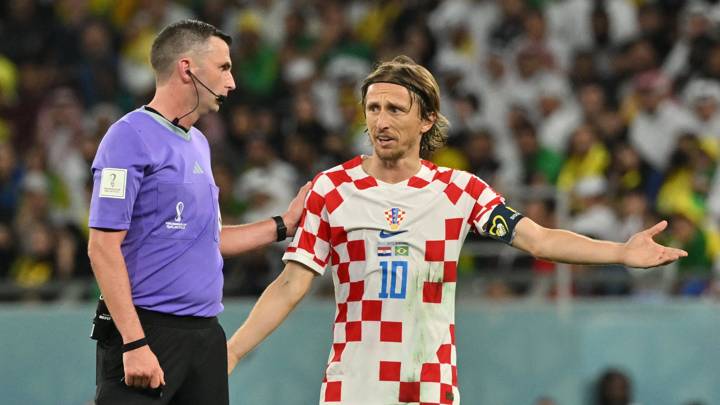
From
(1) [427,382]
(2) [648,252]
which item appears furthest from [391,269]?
(2) [648,252]

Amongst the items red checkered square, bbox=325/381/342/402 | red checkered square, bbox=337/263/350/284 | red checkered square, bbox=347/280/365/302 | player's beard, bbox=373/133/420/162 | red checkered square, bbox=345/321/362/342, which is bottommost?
red checkered square, bbox=325/381/342/402

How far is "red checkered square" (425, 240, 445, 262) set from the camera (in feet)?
19.9

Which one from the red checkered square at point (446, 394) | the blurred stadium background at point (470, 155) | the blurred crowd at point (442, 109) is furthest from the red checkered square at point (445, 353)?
the blurred crowd at point (442, 109)

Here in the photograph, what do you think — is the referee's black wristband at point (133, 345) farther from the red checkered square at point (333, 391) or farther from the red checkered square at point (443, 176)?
the red checkered square at point (443, 176)

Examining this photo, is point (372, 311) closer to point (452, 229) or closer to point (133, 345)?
point (452, 229)

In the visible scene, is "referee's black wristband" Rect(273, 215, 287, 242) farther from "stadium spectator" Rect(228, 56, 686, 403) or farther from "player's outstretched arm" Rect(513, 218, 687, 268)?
"player's outstretched arm" Rect(513, 218, 687, 268)

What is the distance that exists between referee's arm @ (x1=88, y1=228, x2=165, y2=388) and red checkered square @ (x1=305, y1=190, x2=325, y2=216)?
38.5 inches

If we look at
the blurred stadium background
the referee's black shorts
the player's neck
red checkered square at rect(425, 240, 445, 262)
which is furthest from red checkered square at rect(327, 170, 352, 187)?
the blurred stadium background

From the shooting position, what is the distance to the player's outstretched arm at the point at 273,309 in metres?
6.24

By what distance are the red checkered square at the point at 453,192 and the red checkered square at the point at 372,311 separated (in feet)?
1.83

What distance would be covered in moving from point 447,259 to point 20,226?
697 centimetres

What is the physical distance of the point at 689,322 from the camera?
11.3 metres

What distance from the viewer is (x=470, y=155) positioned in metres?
12.6

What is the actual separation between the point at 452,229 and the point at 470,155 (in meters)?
6.50
